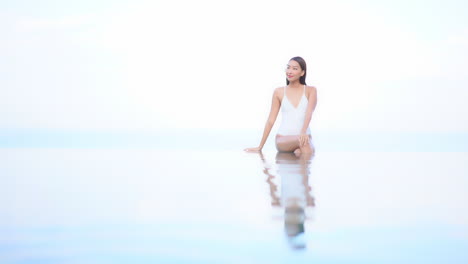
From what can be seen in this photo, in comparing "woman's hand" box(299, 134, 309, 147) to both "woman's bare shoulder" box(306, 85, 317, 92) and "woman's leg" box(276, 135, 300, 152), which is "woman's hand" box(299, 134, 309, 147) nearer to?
"woman's leg" box(276, 135, 300, 152)

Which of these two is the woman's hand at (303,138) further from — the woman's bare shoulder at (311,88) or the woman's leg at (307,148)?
the woman's bare shoulder at (311,88)

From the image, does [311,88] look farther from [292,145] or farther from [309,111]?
[292,145]

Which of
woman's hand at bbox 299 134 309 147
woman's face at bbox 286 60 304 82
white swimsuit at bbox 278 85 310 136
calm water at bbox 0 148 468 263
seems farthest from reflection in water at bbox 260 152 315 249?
woman's face at bbox 286 60 304 82

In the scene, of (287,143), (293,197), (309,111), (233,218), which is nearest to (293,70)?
(309,111)

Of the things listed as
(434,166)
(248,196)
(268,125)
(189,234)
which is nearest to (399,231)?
(189,234)

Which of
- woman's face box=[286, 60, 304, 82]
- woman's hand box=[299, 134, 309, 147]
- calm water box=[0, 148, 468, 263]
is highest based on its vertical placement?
woman's face box=[286, 60, 304, 82]

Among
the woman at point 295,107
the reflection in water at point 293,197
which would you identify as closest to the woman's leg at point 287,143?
the woman at point 295,107

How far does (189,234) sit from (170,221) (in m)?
0.23

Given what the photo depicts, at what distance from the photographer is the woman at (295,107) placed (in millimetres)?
5869

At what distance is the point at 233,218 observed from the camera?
204cm

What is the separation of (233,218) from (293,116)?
155 inches

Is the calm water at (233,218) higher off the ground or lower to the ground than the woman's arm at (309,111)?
lower

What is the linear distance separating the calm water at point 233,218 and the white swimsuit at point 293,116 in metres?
2.17

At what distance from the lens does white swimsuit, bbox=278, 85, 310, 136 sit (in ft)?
19.4
